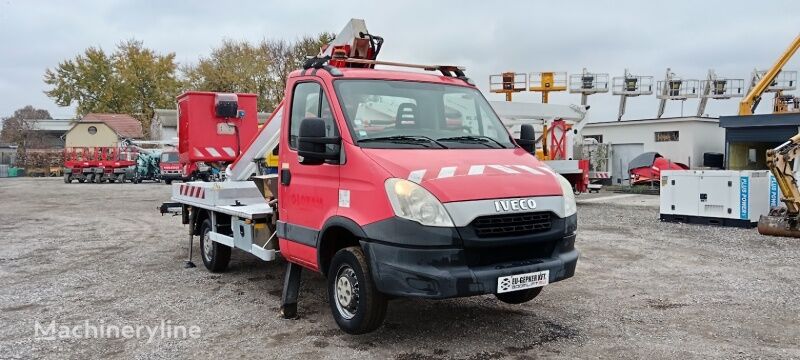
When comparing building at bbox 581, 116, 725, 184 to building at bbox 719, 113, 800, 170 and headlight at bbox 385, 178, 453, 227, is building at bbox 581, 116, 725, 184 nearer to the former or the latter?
building at bbox 719, 113, 800, 170

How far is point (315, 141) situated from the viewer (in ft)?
16.4

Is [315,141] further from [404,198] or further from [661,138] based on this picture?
[661,138]

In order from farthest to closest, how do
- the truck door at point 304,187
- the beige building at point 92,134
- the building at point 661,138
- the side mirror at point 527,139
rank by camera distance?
the beige building at point 92,134 < the building at point 661,138 < the side mirror at point 527,139 < the truck door at point 304,187

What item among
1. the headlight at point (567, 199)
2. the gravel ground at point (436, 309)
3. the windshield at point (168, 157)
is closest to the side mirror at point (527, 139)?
the headlight at point (567, 199)

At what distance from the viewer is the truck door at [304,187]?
5.35 meters

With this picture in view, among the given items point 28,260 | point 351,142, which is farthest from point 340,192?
→ point 28,260

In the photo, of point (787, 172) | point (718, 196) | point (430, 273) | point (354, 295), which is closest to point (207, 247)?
point (354, 295)

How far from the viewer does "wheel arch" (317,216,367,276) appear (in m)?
5.07

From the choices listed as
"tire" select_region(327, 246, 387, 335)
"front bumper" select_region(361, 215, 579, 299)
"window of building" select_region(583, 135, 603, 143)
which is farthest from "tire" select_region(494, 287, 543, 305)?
"window of building" select_region(583, 135, 603, 143)

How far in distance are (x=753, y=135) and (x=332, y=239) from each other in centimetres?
2629

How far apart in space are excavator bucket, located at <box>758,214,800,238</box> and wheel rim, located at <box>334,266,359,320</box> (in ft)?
33.4

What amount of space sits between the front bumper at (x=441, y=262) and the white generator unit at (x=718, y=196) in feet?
34.7

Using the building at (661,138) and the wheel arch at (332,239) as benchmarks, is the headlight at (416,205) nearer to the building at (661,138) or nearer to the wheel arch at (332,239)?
the wheel arch at (332,239)

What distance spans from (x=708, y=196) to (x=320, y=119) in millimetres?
11772
